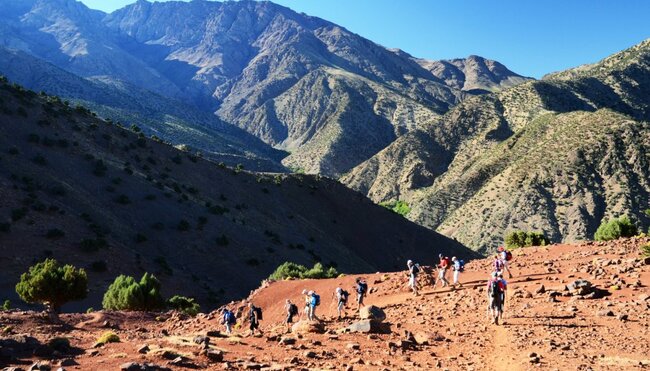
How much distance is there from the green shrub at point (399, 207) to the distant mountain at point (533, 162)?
2.38 m

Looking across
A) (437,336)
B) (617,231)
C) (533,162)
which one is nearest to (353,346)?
(437,336)

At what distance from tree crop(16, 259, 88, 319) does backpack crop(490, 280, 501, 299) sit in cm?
2217

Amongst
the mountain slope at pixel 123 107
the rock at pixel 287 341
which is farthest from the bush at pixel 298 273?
the mountain slope at pixel 123 107

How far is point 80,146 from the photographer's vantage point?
5984cm

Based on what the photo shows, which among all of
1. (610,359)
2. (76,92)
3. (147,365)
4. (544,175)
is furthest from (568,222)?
(76,92)

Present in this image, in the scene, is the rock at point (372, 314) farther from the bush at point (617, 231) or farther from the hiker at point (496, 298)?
the bush at point (617, 231)

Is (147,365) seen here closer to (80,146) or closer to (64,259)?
(64,259)

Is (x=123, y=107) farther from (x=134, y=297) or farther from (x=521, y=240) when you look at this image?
(x=134, y=297)

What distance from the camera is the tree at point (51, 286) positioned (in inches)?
1051

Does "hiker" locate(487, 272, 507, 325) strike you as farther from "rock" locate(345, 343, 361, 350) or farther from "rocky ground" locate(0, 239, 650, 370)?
"rock" locate(345, 343, 361, 350)

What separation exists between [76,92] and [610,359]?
187026 millimetres

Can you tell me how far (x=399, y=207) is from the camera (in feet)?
401

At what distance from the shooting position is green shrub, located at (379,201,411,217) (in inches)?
→ 4616

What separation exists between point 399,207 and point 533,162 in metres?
35.6
